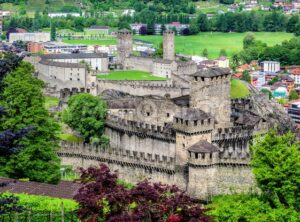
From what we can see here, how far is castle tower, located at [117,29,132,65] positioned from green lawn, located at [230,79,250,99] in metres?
26.9

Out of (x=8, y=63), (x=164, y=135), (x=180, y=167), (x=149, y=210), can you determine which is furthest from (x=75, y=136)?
(x=8, y=63)

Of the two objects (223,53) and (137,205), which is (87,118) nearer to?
(137,205)

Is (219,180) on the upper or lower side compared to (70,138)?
Result: upper

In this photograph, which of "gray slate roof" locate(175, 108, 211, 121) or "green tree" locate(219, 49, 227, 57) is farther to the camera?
"green tree" locate(219, 49, 227, 57)

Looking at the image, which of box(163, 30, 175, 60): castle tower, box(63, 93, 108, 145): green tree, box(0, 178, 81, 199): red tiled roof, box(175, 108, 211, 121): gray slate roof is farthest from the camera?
box(163, 30, 175, 60): castle tower

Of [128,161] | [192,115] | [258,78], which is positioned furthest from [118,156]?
[258,78]

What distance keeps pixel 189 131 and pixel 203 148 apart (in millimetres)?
2369

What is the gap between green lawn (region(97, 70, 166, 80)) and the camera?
10231 cm

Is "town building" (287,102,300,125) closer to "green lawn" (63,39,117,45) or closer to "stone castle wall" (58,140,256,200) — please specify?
"stone castle wall" (58,140,256,200)

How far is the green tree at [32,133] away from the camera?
4688 centimetres

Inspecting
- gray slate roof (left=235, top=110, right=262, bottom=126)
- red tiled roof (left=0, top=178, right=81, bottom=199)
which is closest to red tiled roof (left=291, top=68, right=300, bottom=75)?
gray slate roof (left=235, top=110, right=262, bottom=126)

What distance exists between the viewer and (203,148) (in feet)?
162

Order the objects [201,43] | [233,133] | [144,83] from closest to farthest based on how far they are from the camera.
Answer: [233,133] → [144,83] → [201,43]

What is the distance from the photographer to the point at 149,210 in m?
32.0
